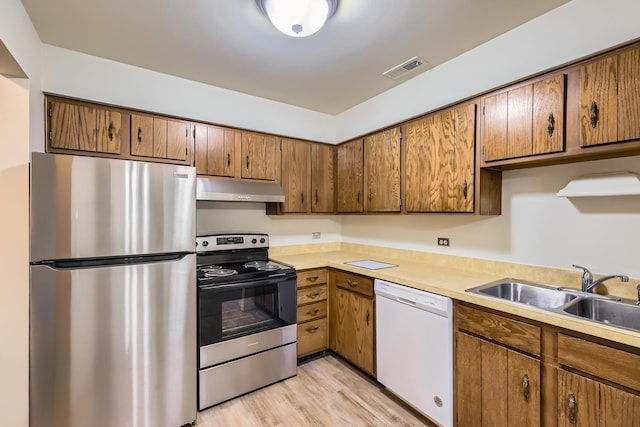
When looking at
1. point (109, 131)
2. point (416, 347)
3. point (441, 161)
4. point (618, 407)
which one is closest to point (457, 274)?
point (416, 347)

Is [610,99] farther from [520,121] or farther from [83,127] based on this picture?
[83,127]

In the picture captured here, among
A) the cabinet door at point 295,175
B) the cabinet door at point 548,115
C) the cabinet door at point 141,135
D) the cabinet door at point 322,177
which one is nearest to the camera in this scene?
the cabinet door at point 548,115

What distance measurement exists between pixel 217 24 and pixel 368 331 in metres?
2.48

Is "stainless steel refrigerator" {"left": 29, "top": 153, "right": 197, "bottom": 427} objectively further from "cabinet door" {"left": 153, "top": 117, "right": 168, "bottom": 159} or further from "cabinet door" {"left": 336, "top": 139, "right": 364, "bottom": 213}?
"cabinet door" {"left": 336, "top": 139, "right": 364, "bottom": 213}

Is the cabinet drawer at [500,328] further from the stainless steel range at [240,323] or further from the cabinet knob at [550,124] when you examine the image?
the stainless steel range at [240,323]

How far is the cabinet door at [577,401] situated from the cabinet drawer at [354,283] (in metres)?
1.23

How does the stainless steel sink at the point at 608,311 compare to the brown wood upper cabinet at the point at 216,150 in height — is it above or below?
below

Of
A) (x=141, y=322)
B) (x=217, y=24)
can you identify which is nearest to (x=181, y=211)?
(x=141, y=322)

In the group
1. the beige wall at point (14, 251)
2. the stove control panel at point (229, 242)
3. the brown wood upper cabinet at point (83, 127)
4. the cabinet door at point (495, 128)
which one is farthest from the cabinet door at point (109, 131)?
the cabinet door at point (495, 128)

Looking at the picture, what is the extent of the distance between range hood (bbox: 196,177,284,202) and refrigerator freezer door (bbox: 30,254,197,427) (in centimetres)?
65

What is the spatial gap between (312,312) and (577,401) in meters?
1.86

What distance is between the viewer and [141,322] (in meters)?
1.73

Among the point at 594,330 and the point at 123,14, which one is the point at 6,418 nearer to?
the point at 123,14

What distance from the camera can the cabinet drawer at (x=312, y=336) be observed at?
260 centimetres
